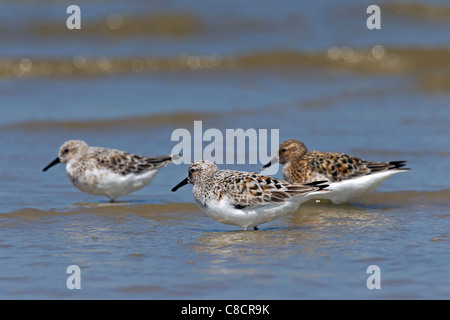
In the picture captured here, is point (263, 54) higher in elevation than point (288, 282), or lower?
higher

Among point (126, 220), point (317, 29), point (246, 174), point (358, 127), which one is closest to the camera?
point (246, 174)

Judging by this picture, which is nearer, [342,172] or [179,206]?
[342,172]

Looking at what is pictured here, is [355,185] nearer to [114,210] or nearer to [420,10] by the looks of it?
[114,210]

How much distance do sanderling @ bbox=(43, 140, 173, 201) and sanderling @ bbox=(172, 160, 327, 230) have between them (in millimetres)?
2124

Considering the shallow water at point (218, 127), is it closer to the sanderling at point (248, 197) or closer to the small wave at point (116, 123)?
the small wave at point (116, 123)

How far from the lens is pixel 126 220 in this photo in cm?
881

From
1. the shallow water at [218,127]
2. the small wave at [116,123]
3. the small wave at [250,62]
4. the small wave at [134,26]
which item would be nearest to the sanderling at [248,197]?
the shallow water at [218,127]

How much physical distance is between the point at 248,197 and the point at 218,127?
651 centimetres

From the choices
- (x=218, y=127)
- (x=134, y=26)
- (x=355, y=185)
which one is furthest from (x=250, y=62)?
(x=355, y=185)

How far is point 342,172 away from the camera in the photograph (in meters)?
9.24

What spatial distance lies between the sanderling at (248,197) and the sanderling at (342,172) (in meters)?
1.21
